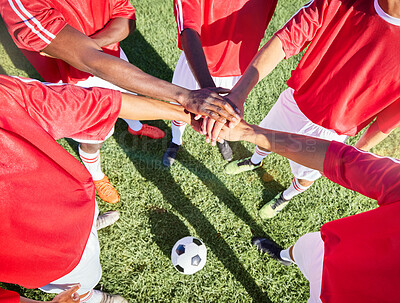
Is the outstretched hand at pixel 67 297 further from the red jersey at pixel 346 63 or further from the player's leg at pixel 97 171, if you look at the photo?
the red jersey at pixel 346 63

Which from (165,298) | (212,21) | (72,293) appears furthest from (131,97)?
(165,298)

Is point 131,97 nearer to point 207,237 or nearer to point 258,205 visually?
point 207,237

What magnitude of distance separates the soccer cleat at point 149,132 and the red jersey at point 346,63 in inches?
75.3

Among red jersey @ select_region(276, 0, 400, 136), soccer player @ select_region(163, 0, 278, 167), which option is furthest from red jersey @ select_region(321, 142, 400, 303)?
soccer player @ select_region(163, 0, 278, 167)

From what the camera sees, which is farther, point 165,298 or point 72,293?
point 165,298

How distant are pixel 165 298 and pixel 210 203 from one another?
3.56ft

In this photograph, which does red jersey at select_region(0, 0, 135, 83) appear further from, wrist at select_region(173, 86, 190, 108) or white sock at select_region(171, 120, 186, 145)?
white sock at select_region(171, 120, 186, 145)

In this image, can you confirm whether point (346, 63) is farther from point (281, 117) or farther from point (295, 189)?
point (295, 189)

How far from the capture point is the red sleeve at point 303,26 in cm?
186

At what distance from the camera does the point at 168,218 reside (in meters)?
3.10

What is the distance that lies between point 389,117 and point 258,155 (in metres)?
1.43

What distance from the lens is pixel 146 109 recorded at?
1.87 meters

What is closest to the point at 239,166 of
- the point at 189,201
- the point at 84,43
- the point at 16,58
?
the point at 189,201

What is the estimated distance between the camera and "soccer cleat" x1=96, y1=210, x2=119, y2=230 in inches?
115
